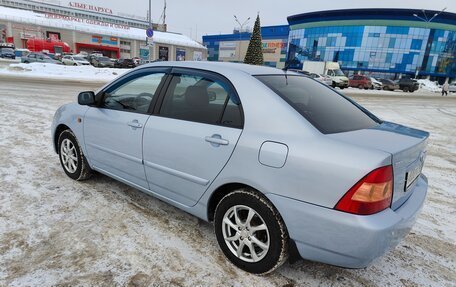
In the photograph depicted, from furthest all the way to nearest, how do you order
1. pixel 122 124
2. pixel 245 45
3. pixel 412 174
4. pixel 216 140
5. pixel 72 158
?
pixel 245 45 < pixel 72 158 < pixel 122 124 < pixel 216 140 < pixel 412 174

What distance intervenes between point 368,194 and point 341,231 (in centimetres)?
29

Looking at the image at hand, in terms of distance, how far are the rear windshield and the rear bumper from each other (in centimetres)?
59

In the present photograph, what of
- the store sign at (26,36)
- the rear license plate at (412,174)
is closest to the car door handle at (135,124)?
the rear license plate at (412,174)

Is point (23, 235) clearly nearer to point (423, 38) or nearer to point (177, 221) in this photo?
point (177, 221)

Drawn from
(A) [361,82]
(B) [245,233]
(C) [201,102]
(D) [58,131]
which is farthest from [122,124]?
(A) [361,82]

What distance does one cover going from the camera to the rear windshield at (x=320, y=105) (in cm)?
242

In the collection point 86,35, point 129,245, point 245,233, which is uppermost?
point 86,35

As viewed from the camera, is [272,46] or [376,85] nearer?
[376,85]

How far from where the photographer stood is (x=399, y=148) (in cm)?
216

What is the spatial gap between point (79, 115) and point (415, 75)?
67929mm

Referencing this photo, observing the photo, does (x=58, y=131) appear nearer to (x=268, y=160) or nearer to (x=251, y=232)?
(x=251, y=232)

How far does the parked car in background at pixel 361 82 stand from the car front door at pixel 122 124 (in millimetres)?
35674

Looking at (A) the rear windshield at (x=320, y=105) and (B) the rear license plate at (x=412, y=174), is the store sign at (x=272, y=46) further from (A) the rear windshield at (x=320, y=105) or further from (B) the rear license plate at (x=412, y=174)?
(B) the rear license plate at (x=412, y=174)

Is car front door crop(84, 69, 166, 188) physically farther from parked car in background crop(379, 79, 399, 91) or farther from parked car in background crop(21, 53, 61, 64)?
parked car in background crop(379, 79, 399, 91)
